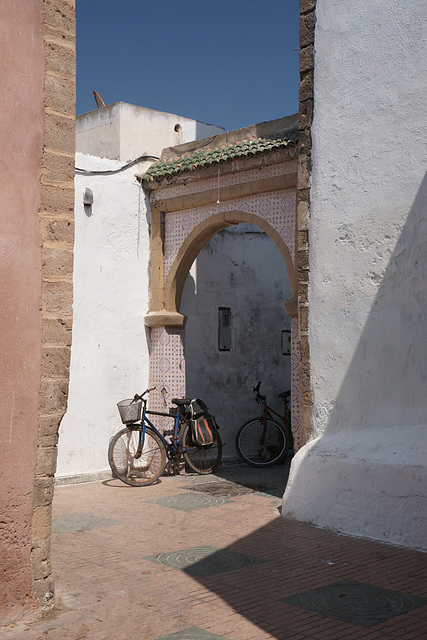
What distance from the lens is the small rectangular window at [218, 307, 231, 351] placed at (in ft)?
37.4

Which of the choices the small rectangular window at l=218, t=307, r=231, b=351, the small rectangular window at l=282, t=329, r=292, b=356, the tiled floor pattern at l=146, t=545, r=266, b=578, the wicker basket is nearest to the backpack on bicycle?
the wicker basket

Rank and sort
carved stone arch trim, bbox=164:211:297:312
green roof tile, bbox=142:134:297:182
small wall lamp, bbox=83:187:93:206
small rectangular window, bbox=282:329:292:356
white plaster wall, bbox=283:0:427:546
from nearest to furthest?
white plaster wall, bbox=283:0:427:546 < green roof tile, bbox=142:134:297:182 < small wall lamp, bbox=83:187:93:206 < carved stone arch trim, bbox=164:211:297:312 < small rectangular window, bbox=282:329:292:356

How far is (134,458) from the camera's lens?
9328 millimetres

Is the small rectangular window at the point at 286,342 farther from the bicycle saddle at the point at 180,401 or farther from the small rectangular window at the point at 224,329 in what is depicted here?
the bicycle saddle at the point at 180,401

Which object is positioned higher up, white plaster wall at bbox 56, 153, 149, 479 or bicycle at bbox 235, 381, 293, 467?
white plaster wall at bbox 56, 153, 149, 479

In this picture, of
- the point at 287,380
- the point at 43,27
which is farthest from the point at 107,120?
the point at 43,27

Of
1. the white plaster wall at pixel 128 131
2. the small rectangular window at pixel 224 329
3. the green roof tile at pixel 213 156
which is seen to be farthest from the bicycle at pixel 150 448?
the white plaster wall at pixel 128 131

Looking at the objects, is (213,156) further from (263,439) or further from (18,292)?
(18,292)

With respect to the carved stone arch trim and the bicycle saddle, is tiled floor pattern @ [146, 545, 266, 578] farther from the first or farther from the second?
the carved stone arch trim

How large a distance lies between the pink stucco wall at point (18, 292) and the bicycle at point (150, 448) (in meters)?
4.61

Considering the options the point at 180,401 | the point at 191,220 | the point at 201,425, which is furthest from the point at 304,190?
the point at 201,425

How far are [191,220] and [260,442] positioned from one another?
363cm

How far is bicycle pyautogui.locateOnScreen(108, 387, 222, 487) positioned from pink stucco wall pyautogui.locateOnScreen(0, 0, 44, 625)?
182 inches

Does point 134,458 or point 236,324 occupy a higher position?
point 236,324
